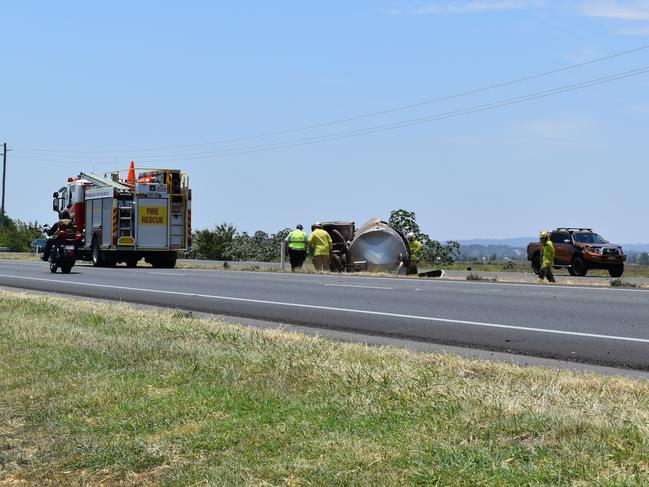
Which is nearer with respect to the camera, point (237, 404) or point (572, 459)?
point (572, 459)

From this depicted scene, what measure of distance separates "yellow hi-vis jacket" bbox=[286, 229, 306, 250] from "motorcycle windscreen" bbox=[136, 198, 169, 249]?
527 centimetres

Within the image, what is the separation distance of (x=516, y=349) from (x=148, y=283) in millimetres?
15025

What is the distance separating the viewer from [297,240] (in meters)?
34.2

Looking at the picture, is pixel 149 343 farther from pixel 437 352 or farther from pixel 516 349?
pixel 516 349

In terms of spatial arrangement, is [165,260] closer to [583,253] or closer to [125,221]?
[125,221]

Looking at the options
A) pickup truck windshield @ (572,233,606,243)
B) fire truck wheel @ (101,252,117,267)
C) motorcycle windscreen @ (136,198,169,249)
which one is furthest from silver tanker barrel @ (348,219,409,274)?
fire truck wheel @ (101,252,117,267)

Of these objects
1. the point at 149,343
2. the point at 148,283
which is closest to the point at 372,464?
the point at 149,343

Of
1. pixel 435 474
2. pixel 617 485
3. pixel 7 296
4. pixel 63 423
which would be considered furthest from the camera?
pixel 7 296

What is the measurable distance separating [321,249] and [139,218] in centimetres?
743

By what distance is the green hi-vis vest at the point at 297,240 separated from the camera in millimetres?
34094

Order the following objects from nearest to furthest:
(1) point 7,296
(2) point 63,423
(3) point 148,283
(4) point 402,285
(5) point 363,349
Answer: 1. (2) point 63,423
2. (5) point 363,349
3. (1) point 7,296
4. (4) point 402,285
5. (3) point 148,283

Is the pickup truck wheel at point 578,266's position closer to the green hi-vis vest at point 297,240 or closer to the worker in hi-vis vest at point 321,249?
the worker in hi-vis vest at point 321,249

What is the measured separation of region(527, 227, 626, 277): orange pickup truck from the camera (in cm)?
3619

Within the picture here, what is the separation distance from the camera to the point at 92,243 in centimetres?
3775
